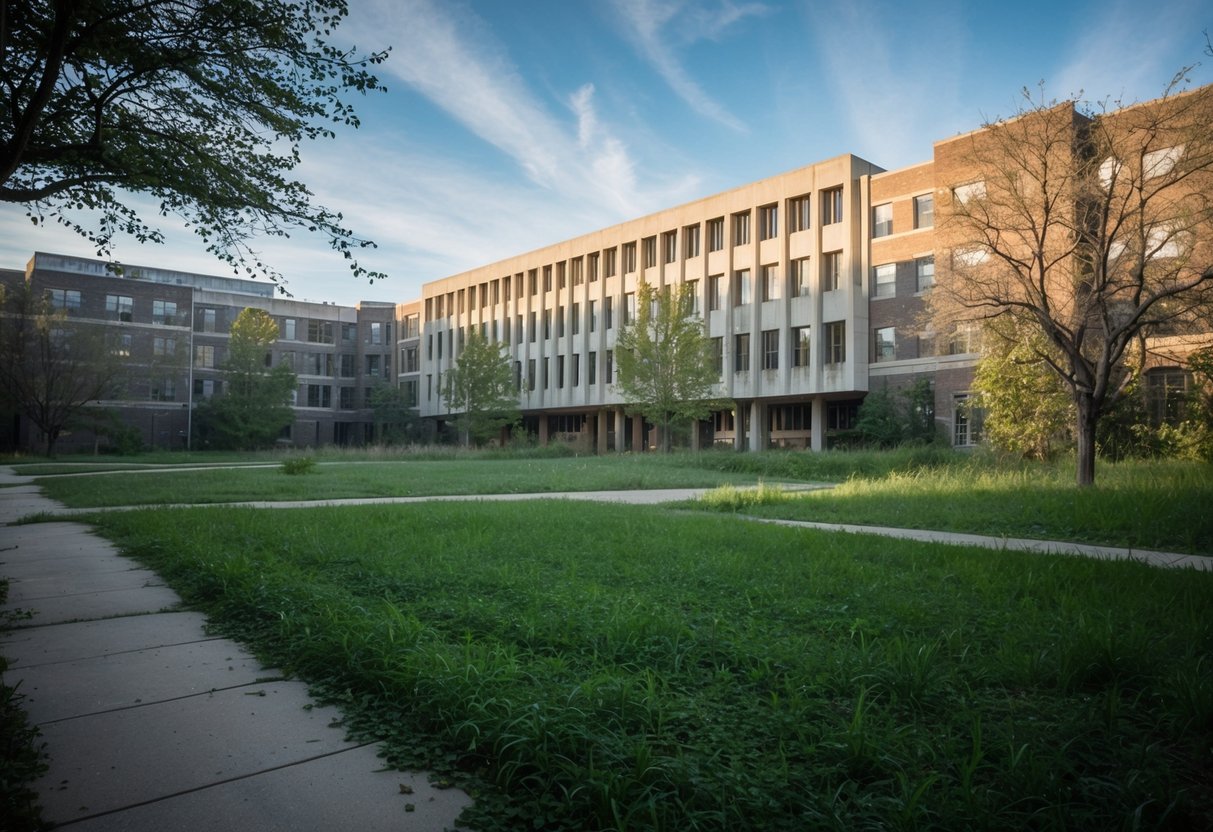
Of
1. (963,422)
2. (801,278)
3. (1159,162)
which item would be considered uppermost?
(801,278)

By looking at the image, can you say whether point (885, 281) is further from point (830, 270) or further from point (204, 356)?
point (204, 356)

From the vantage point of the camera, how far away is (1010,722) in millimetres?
3143

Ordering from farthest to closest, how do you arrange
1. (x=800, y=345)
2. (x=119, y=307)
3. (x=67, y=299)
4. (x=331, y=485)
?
1. (x=119, y=307)
2. (x=67, y=299)
3. (x=800, y=345)
4. (x=331, y=485)

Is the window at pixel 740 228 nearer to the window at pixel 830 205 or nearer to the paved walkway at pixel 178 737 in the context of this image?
the window at pixel 830 205

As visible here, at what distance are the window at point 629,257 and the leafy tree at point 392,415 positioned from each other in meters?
27.0

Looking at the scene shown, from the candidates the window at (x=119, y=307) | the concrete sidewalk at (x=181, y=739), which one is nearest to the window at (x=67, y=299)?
the window at (x=119, y=307)

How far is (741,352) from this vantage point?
42812 mm

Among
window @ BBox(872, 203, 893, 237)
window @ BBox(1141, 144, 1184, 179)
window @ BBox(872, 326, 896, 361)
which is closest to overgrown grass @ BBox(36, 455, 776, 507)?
window @ BBox(1141, 144, 1184, 179)

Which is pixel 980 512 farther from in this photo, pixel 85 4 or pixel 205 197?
pixel 85 4

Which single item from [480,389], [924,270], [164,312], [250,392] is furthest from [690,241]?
[164,312]

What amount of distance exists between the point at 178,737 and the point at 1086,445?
53.4ft

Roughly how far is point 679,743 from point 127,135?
28.5ft

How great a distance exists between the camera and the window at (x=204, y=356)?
6388 centimetres

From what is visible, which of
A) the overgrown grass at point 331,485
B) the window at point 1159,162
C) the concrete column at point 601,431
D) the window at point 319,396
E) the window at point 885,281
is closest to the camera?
the overgrown grass at point 331,485
